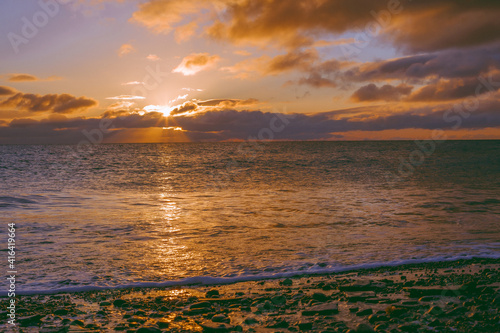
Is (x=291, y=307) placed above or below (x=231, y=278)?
above

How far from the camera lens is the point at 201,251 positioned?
37.0 ft

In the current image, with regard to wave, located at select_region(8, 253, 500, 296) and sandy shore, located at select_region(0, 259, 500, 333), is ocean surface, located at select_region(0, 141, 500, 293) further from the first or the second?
sandy shore, located at select_region(0, 259, 500, 333)

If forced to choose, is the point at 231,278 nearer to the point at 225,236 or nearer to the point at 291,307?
the point at 291,307

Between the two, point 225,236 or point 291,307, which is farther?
point 225,236

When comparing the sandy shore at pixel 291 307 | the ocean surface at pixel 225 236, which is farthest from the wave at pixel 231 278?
the sandy shore at pixel 291 307

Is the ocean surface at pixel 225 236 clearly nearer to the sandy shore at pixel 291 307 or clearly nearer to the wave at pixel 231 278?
the wave at pixel 231 278

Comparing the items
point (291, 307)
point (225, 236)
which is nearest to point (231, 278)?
point (291, 307)

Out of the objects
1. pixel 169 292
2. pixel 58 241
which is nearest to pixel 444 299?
pixel 169 292

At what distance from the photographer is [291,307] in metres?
6.93

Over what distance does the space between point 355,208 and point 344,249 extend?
8.27 meters

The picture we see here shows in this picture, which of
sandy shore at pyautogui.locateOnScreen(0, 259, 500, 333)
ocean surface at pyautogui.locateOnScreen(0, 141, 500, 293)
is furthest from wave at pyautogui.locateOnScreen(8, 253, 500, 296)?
sandy shore at pyautogui.locateOnScreen(0, 259, 500, 333)

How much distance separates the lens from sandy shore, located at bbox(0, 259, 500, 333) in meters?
6.10

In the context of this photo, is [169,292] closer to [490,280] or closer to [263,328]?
[263,328]

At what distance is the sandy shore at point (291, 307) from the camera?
610 cm
